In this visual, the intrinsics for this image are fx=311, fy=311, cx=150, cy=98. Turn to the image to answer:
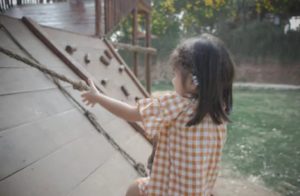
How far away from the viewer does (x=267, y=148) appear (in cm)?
525

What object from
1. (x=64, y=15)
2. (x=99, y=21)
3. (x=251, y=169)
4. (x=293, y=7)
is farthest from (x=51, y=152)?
(x=293, y=7)

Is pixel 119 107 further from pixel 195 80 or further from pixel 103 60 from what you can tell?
pixel 103 60

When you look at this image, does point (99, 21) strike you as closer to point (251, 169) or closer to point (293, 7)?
point (251, 169)

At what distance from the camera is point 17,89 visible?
6.12ft

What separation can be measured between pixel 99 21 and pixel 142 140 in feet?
6.06

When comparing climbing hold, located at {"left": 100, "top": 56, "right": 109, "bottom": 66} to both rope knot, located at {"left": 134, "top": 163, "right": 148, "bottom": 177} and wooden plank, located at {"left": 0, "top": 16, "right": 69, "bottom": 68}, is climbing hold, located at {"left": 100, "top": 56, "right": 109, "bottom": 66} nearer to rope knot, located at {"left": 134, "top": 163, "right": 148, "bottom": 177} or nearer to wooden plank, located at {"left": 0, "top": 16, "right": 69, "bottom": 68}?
wooden plank, located at {"left": 0, "top": 16, "right": 69, "bottom": 68}

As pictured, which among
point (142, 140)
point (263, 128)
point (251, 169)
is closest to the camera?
point (142, 140)

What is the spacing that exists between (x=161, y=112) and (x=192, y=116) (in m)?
0.14

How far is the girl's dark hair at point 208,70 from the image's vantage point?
1.31 meters

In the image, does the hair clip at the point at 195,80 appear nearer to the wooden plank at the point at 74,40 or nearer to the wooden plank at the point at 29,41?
the wooden plank at the point at 29,41

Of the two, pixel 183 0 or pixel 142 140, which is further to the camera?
pixel 183 0

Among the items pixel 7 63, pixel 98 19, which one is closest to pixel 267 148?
pixel 98 19

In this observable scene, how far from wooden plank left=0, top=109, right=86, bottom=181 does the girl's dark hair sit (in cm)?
82

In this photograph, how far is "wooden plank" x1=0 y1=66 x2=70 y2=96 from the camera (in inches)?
71.7
